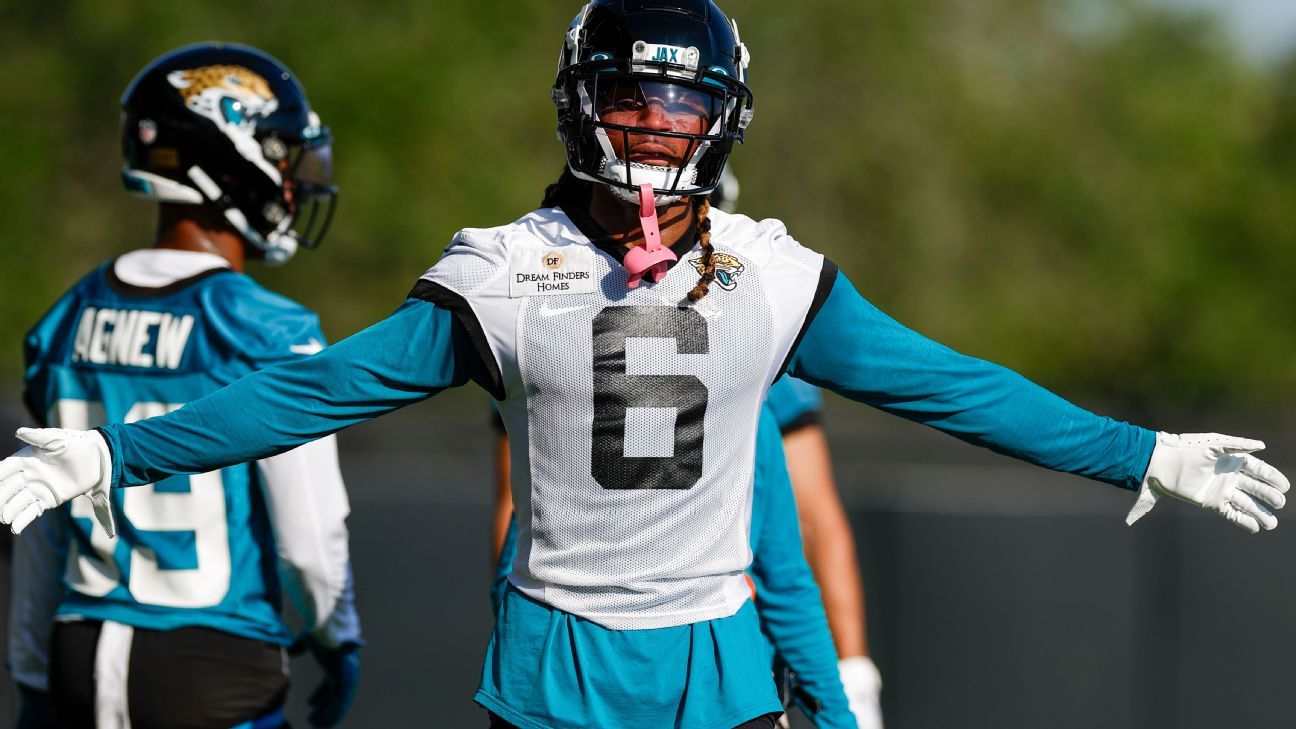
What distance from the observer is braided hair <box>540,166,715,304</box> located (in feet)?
8.73

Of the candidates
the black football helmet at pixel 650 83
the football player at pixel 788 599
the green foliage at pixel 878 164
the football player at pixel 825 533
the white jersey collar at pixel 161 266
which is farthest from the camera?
the green foliage at pixel 878 164

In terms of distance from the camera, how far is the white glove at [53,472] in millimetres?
2602

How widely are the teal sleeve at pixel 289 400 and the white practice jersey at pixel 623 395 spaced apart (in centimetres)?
8

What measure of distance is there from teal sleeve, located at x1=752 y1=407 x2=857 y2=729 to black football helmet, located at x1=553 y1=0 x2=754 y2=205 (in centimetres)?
83

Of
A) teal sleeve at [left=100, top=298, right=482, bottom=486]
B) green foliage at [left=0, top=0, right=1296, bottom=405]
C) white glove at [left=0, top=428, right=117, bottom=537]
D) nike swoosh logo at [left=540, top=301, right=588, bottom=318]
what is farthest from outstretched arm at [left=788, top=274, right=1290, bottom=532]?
green foliage at [left=0, top=0, right=1296, bottom=405]

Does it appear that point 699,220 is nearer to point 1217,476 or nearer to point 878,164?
point 1217,476

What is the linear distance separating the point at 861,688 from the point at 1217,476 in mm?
1571

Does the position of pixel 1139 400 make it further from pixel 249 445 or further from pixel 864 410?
pixel 249 445

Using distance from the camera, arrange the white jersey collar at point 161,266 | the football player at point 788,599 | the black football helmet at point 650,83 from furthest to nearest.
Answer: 1. the white jersey collar at point 161,266
2. the football player at point 788,599
3. the black football helmet at point 650,83

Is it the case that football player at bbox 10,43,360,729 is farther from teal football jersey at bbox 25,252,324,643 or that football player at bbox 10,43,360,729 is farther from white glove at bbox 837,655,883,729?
white glove at bbox 837,655,883,729

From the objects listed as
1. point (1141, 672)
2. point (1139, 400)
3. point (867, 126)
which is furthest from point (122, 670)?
point (867, 126)

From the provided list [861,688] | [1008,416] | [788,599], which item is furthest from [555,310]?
[861,688]

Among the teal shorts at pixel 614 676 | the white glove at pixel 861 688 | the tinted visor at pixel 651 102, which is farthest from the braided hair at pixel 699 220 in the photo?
the white glove at pixel 861 688

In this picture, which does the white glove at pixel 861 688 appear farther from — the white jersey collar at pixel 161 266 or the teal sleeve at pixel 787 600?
the white jersey collar at pixel 161 266
